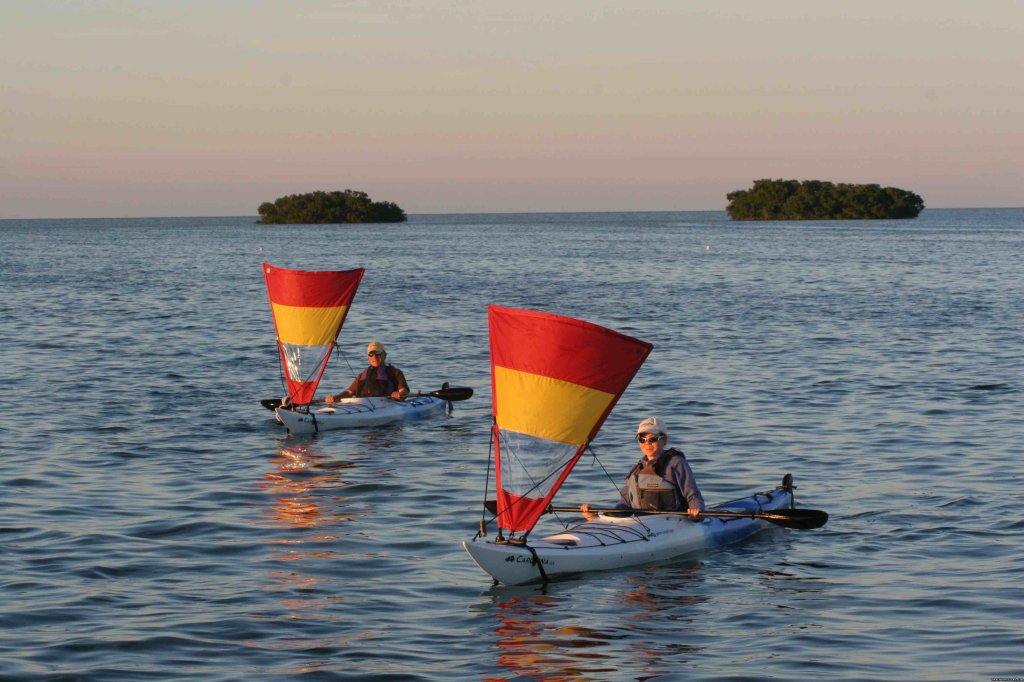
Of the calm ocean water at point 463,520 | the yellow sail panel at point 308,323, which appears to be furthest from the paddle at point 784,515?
the yellow sail panel at point 308,323

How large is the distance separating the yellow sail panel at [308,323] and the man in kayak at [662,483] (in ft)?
40.8

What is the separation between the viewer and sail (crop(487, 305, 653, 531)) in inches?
614

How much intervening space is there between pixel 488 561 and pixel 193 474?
8.98 meters

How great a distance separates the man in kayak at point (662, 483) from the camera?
57.1 ft

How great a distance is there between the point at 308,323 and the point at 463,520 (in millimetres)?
10345

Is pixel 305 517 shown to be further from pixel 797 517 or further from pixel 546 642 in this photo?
pixel 797 517

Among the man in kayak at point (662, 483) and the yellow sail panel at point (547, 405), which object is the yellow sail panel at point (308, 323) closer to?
the man in kayak at point (662, 483)

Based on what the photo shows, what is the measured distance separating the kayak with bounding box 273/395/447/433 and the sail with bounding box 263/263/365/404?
2.64 ft

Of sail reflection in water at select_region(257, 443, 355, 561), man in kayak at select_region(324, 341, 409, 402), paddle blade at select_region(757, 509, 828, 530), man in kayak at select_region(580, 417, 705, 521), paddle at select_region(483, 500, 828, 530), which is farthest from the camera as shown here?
man in kayak at select_region(324, 341, 409, 402)

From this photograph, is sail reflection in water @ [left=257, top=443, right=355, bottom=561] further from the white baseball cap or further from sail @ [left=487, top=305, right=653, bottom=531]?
the white baseball cap

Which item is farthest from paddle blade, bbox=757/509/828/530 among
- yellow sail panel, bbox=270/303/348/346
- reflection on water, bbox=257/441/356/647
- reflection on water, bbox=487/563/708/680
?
yellow sail panel, bbox=270/303/348/346

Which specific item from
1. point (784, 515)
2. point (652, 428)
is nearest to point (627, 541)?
point (652, 428)

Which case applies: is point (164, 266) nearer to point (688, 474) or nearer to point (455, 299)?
point (455, 299)

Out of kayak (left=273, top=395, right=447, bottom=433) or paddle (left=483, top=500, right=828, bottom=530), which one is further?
kayak (left=273, top=395, right=447, bottom=433)
